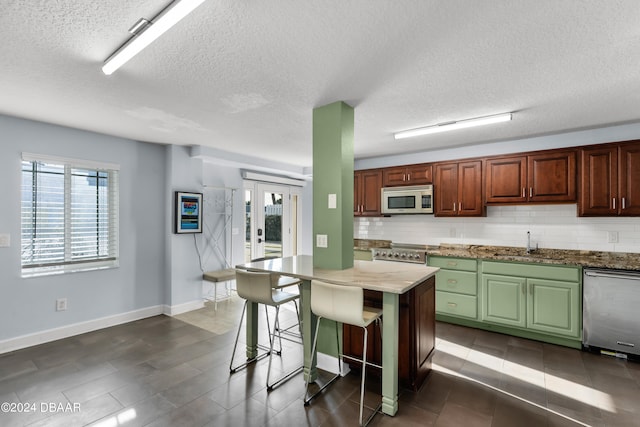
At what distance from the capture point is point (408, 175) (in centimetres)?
473

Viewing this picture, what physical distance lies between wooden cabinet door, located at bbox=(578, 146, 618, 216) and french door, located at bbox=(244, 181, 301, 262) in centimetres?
469

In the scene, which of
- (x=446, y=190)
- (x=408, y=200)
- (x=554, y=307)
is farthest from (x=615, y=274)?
(x=408, y=200)

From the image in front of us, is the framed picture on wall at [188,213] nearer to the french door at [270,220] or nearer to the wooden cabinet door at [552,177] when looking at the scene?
the french door at [270,220]

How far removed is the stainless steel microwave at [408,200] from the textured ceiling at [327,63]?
1.28 metres

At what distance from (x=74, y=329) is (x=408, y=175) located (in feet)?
15.4

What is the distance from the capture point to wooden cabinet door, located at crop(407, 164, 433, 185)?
14.9 feet

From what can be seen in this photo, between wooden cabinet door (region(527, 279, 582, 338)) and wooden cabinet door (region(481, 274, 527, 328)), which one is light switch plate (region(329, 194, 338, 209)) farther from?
wooden cabinet door (region(527, 279, 582, 338))

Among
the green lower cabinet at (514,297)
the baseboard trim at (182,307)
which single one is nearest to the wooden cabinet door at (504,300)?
the green lower cabinet at (514,297)

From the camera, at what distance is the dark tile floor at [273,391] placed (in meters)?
2.14

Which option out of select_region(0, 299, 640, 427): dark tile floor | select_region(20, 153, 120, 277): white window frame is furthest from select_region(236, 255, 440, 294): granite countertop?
select_region(20, 153, 120, 277): white window frame

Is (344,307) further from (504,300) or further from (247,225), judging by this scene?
(247,225)

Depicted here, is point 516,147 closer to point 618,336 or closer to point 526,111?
point 526,111

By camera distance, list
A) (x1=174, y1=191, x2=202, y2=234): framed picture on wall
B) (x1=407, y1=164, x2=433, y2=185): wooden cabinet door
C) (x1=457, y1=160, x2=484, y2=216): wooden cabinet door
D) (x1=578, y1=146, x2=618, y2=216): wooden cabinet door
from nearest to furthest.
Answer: (x1=578, y1=146, x2=618, y2=216): wooden cabinet door, (x1=457, y1=160, x2=484, y2=216): wooden cabinet door, (x1=174, y1=191, x2=202, y2=234): framed picture on wall, (x1=407, y1=164, x2=433, y2=185): wooden cabinet door

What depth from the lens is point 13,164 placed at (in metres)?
3.25
